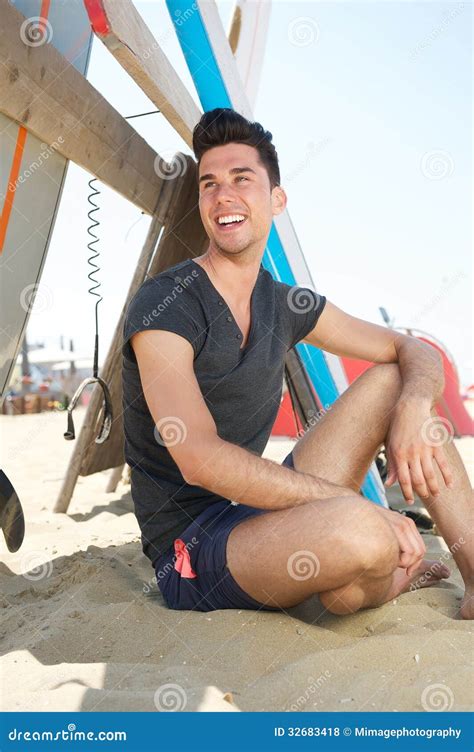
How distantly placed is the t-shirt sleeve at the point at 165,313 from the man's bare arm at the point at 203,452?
47mm

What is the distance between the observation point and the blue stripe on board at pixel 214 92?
10.1ft

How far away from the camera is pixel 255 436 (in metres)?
2.26

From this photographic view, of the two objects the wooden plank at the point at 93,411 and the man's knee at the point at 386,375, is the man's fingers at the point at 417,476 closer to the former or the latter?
the man's knee at the point at 386,375

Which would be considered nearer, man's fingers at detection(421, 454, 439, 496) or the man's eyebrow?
man's fingers at detection(421, 454, 439, 496)

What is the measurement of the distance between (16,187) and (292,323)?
1062 millimetres

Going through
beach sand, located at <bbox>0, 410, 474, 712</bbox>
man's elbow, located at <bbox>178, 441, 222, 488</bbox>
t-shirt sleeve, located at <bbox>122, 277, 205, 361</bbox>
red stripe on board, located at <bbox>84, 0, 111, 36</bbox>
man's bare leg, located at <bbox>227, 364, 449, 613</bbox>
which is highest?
red stripe on board, located at <bbox>84, 0, 111, 36</bbox>

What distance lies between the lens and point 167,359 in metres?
1.91

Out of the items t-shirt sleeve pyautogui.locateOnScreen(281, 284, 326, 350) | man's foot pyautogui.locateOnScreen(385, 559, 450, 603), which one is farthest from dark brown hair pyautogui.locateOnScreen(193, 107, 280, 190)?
man's foot pyautogui.locateOnScreen(385, 559, 450, 603)

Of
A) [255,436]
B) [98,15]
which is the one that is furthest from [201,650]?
[98,15]

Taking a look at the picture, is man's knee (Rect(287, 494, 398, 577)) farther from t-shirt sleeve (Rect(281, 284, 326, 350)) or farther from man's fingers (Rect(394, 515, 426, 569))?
t-shirt sleeve (Rect(281, 284, 326, 350))

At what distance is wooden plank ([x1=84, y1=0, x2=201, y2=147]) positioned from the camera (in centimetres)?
208

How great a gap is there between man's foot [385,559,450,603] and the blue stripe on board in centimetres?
110
